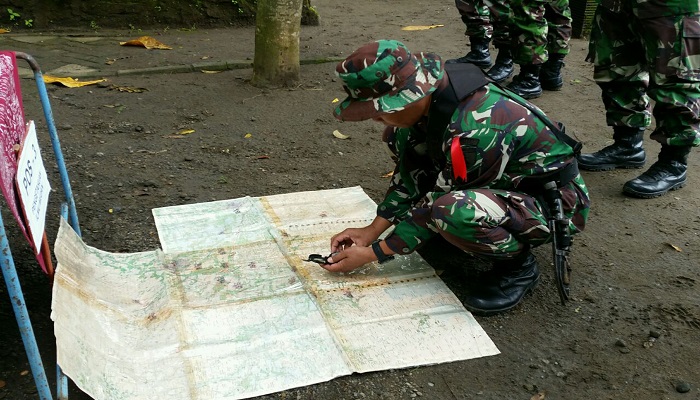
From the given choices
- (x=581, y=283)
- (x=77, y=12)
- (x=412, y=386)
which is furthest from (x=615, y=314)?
(x=77, y=12)

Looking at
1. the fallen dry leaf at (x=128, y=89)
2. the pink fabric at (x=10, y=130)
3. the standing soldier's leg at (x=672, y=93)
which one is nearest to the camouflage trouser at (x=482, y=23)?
the standing soldier's leg at (x=672, y=93)

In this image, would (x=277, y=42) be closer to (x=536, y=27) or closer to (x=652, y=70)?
(x=536, y=27)

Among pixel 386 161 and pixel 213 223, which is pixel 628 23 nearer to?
pixel 386 161

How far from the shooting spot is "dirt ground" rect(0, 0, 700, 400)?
2.17 m

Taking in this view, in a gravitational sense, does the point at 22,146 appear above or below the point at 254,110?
above

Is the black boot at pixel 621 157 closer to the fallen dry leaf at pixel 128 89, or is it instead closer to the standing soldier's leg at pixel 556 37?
the standing soldier's leg at pixel 556 37

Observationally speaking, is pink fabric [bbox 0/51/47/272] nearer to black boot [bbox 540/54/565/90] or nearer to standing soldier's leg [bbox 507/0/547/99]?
standing soldier's leg [bbox 507/0/547/99]

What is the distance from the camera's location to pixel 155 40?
5.91 metres

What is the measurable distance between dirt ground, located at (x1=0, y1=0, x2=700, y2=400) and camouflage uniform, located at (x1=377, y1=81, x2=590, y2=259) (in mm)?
351

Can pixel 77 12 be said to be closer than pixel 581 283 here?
No

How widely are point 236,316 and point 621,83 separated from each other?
2459 mm

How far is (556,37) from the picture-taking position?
16.1ft

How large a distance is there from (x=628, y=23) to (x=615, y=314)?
166 centimetres

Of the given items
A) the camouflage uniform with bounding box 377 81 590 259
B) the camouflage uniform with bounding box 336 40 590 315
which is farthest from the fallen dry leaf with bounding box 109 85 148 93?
the camouflage uniform with bounding box 377 81 590 259
